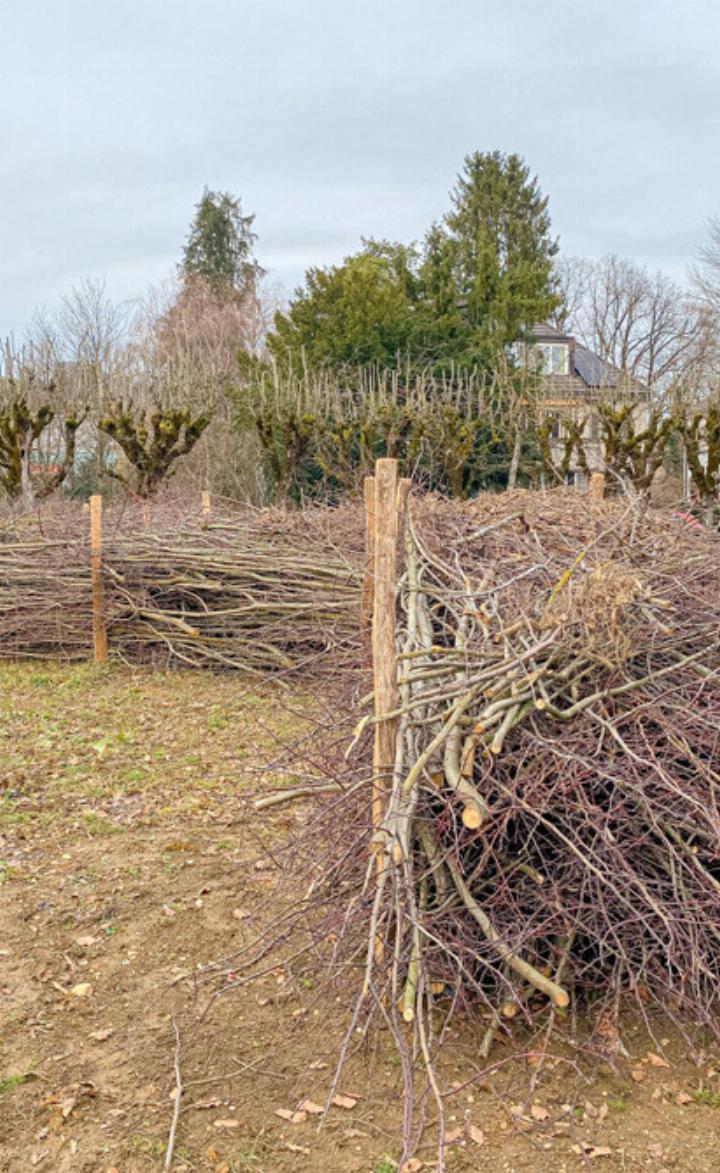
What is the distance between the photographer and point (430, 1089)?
9.04 feet

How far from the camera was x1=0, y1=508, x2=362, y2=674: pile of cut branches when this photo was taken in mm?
8859

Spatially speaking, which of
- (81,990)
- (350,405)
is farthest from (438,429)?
(81,990)

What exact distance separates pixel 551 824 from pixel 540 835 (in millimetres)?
211

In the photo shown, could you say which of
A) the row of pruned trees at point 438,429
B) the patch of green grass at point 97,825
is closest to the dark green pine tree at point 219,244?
the row of pruned trees at point 438,429

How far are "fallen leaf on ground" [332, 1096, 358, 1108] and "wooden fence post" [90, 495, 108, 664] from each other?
7188 millimetres

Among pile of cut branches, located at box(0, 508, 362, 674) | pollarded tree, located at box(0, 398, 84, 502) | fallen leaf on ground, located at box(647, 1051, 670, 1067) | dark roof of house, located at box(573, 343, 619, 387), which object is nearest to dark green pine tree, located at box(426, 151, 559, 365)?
dark roof of house, located at box(573, 343, 619, 387)

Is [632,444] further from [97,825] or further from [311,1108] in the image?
[311,1108]

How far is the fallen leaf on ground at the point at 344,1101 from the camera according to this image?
275 cm

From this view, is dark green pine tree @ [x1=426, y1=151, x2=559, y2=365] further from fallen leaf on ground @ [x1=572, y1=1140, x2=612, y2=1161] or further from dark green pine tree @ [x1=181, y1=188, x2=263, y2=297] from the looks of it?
fallen leaf on ground @ [x1=572, y1=1140, x2=612, y2=1161]

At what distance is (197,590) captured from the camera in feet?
30.7

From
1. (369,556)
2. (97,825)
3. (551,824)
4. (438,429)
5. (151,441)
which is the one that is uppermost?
(438,429)

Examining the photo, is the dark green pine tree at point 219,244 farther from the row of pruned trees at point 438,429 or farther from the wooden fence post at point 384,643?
the wooden fence post at point 384,643

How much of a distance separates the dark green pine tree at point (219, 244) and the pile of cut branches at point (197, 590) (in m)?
30.8

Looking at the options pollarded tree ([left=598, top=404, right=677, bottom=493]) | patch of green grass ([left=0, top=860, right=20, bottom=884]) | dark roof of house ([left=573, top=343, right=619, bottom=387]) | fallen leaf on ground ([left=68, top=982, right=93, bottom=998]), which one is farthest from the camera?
dark roof of house ([left=573, top=343, right=619, bottom=387])
